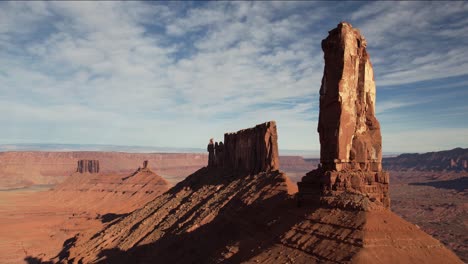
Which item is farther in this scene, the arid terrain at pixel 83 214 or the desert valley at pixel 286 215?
the arid terrain at pixel 83 214

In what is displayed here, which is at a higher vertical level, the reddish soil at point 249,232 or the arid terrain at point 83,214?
the reddish soil at point 249,232

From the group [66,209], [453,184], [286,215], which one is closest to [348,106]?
[286,215]

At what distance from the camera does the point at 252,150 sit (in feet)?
188

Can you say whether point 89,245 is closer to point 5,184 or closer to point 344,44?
point 344,44

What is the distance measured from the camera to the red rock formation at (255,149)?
52.2 meters

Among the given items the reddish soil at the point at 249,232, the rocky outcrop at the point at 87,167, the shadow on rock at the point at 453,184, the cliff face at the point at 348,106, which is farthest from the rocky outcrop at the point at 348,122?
the rocky outcrop at the point at 87,167

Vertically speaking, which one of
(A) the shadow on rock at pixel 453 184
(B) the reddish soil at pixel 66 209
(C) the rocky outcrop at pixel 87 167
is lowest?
(B) the reddish soil at pixel 66 209

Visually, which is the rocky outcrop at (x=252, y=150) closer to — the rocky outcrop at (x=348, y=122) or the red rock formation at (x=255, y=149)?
the red rock formation at (x=255, y=149)

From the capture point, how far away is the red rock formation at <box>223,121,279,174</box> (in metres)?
52.2

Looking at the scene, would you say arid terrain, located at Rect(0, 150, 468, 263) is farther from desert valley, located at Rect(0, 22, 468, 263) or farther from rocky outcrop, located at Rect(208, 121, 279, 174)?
rocky outcrop, located at Rect(208, 121, 279, 174)

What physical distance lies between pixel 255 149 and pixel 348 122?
89.2 feet

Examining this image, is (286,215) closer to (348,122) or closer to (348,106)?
(348,122)

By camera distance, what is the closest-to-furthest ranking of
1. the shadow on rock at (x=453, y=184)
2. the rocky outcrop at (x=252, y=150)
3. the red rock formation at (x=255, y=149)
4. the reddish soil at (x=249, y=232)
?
the reddish soil at (x=249, y=232)
the red rock formation at (x=255, y=149)
the rocky outcrop at (x=252, y=150)
the shadow on rock at (x=453, y=184)

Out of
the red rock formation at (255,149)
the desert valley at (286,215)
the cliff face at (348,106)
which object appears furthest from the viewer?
the red rock formation at (255,149)
